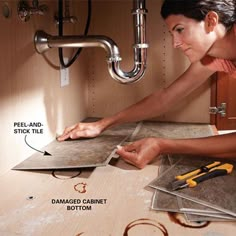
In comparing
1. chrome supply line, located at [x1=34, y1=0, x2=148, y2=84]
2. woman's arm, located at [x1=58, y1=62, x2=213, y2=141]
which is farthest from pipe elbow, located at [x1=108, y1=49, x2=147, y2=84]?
woman's arm, located at [x1=58, y1=62, x2=213, y2=141]

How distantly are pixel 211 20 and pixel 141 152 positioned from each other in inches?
15.0

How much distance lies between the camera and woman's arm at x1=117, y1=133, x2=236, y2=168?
83cm

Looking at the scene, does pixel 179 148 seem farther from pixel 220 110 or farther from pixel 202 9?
pixel 220 110

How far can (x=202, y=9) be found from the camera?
30.0 inches

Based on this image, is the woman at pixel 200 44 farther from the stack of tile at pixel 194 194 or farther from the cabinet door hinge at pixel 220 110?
the cabinet door hinge at pixel 220 110

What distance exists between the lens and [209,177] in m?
0.73

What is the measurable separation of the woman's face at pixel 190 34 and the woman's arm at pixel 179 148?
0.80 feet

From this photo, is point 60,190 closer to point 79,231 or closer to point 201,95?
point 79,231

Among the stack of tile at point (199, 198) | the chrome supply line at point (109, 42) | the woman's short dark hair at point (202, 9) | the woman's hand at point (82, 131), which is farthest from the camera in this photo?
the woman's hand at point (82, 131)

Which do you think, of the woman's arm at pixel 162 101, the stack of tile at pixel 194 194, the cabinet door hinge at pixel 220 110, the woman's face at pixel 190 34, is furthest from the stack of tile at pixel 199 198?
the cabinet door hinge at pixel 220 110

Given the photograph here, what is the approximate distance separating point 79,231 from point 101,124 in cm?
63

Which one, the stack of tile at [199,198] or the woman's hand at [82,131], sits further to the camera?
the woman's hand at [82,131]

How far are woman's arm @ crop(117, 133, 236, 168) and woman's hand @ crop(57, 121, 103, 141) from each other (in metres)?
0.22

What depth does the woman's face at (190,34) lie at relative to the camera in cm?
79
